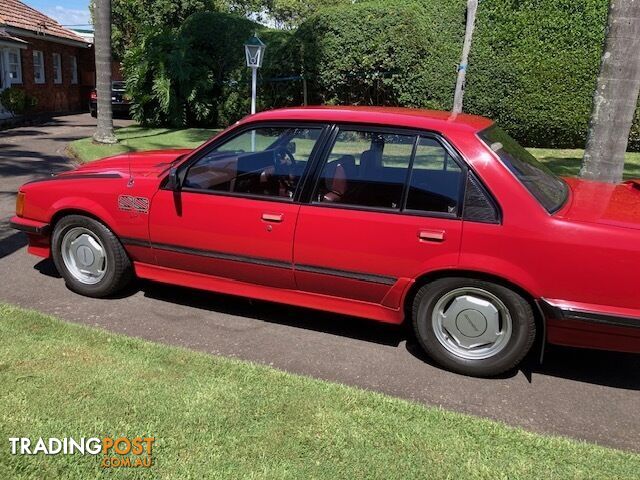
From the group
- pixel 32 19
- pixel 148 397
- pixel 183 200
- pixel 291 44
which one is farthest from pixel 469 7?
pixel 32 19

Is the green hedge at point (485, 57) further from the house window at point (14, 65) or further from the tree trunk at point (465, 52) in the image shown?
the house window at point (14, 65)

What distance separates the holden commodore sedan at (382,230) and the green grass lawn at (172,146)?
6.84 m

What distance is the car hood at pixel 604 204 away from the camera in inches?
131

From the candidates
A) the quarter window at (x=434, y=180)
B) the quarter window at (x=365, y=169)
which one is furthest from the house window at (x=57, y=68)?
the quarter window at (x=434, y=180)

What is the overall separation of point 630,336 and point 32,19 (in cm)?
2709

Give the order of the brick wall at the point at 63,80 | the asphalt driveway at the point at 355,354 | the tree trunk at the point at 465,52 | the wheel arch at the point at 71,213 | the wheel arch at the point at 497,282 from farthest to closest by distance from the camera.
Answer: the brick wall at the point at 63,80 < the tree trunk at the point at 465,52 < the wheel arch at the point at 71,213 < the wheel arch at the point at 497,282 < the asphalt driveway at the point at 355,354

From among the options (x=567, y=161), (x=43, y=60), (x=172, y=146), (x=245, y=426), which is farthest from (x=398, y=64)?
(x=43, y=60)

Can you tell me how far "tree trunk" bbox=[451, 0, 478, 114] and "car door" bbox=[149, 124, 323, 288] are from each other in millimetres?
11186

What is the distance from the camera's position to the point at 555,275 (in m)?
3.28

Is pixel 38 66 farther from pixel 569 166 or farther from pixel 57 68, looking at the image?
pixel 569 166

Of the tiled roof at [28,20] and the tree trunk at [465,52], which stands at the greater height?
the tiled roof at [28,20]

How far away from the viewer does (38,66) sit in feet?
79.3

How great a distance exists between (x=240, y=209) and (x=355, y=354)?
→ 1308mm

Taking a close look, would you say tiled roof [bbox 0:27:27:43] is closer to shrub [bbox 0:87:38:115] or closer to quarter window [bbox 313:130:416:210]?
shrub [bbox 0:87:38:115]
